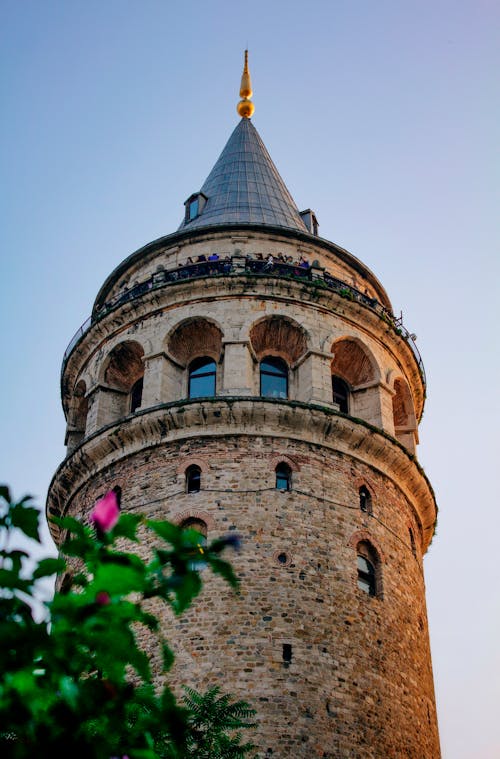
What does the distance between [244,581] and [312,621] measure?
4.74 feet

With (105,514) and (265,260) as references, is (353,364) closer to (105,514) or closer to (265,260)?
(265,260)

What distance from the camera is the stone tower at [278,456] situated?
57.1ft

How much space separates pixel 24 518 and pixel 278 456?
14.6 metres

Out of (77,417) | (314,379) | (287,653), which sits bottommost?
(287,653)

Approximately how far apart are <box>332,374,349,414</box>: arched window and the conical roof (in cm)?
458

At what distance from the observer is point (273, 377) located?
2297cm

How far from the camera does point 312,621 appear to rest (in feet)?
58.7

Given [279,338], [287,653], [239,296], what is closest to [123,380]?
[239,296]

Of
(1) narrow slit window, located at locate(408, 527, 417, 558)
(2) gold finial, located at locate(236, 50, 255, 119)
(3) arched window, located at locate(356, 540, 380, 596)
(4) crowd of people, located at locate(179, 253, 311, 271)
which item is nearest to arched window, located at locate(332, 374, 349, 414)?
(4) crowd of people, located at locate(179, 253, 311, 271)

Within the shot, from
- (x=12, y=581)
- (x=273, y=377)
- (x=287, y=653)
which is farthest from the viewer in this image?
(x=273, y=377)

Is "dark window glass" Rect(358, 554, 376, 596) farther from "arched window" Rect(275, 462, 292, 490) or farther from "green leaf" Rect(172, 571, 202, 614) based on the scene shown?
"green leaf" Rect(172, 571, 202, 614)

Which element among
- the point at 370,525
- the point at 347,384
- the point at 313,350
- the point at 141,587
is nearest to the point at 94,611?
the point at 141,587

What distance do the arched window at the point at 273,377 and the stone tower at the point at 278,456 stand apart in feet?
0.15

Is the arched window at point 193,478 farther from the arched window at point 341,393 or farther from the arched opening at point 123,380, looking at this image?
the arched window at point 341,393
